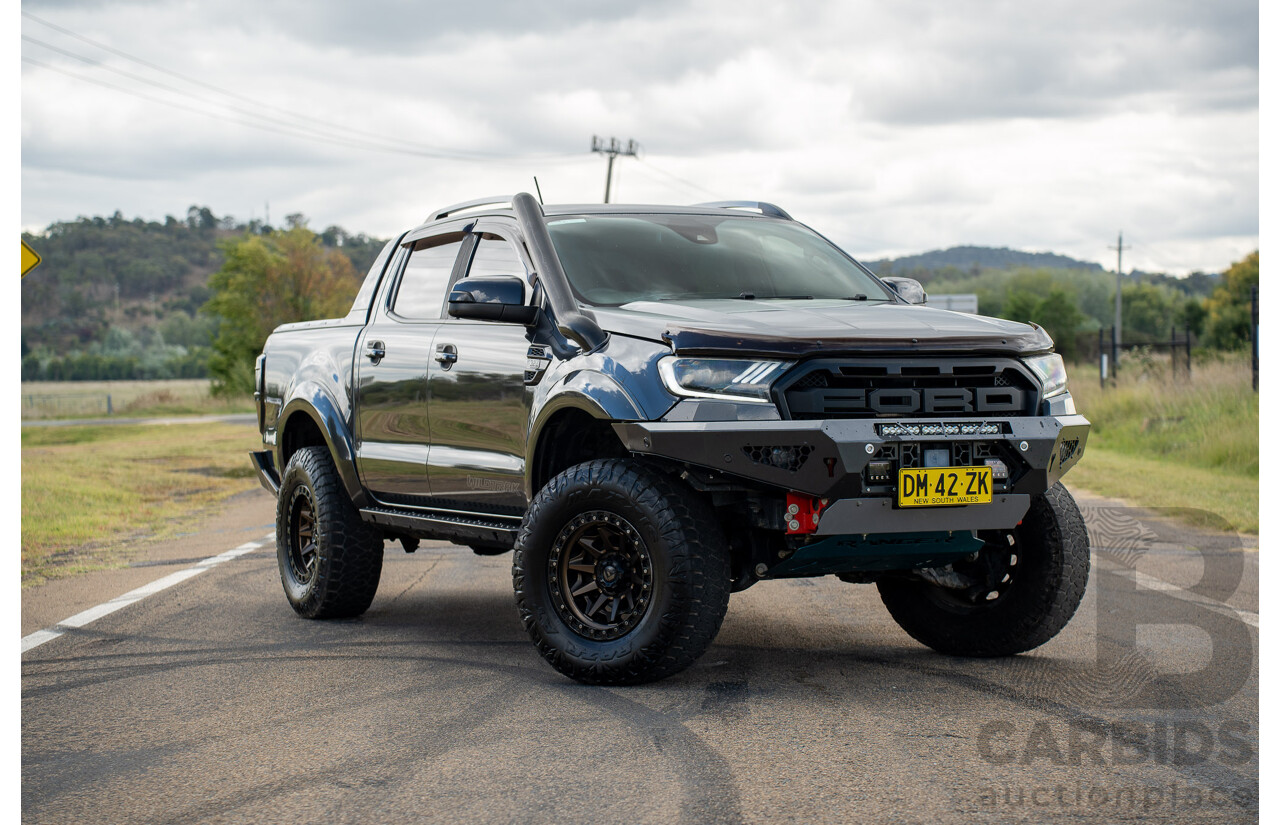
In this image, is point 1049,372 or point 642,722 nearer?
point 642,722

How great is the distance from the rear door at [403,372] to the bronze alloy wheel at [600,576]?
148 cm

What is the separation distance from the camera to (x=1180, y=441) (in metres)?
19.8

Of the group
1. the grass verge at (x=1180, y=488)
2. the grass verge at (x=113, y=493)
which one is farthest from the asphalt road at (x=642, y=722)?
the grass verge at (x=1180, y=488)

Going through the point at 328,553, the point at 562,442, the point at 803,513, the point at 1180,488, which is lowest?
the point at 1180,488

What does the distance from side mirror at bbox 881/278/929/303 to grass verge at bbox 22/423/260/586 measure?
→ 6310mm

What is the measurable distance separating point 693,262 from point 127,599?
13.9 ft

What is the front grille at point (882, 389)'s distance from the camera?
5156 mm

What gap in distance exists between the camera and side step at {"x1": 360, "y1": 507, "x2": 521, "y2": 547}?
6476 mm

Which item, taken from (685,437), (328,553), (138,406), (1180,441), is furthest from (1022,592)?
(138,406)

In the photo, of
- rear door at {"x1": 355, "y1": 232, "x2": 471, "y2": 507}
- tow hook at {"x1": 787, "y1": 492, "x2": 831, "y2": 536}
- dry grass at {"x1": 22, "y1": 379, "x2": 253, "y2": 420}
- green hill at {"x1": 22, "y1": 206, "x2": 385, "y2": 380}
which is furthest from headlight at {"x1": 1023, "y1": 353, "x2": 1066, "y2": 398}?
green hill at {"x1": 22, "y1": 206, "x2": 385, "y2": 380}

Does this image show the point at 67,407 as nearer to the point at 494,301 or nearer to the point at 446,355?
the point at 446,355

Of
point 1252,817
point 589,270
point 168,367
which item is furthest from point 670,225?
point 168,367

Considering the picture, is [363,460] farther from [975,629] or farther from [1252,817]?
[1252,817]

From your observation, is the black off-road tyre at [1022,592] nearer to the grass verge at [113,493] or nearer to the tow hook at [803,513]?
the tow hook at [803,513]
